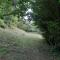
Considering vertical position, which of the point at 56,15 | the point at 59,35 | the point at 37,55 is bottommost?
the point at 37,55

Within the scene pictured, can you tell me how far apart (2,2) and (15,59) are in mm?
8673

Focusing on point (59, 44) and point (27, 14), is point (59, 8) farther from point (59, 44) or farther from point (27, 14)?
point (27, 14)

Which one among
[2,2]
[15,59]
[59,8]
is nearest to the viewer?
[15,59]

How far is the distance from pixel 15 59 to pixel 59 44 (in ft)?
7.79

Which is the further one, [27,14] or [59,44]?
[27,14]

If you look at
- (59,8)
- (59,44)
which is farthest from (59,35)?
(59,8)

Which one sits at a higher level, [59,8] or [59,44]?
[59,8]

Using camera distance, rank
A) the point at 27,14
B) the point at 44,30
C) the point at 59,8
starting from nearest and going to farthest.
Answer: the point at 59,8, the point at 44,30, the point at 27,14

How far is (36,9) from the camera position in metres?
10.3

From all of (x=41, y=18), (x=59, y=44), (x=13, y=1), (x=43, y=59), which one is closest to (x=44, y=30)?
(x=41, y=18)

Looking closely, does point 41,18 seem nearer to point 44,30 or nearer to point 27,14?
point 44,30

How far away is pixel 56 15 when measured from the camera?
8.92m

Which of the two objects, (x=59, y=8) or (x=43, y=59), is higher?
(x=59, y=8)

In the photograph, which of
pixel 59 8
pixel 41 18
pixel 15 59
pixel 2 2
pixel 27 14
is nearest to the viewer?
pixel 15 59
